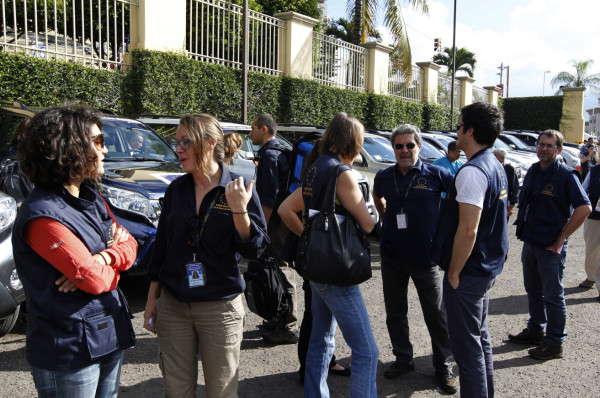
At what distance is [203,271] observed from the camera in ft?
8.49

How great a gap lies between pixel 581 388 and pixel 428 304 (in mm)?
1345

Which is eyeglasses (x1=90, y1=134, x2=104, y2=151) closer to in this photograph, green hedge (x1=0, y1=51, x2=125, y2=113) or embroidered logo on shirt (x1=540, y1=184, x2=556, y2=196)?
embroidered logo on shirt (x1=540, y1=184, x2=556, y2=196)

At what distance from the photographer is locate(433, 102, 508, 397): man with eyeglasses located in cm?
313

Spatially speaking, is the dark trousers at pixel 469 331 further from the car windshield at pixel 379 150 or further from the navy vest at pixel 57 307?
the car windshield at pixel 379 150

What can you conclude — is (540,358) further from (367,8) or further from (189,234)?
(367,8)

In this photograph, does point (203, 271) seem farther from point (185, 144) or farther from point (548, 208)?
point (548, 208)

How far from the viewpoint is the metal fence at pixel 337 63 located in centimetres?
1753

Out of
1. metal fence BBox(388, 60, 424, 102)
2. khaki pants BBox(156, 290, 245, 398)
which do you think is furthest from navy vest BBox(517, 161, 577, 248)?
metal fence BBox(388, 60, 424, 102)

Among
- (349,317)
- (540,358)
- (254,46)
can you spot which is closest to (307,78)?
(254,46)

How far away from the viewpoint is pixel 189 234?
2.63m

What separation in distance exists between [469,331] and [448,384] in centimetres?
84

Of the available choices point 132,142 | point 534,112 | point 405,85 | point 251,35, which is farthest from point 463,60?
point 132,142

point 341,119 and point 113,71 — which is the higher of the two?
point 113,71

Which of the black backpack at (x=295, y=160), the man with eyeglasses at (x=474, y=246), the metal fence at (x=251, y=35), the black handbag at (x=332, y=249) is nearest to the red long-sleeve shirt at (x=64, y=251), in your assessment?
the black handbag at (x=332, y=249)
